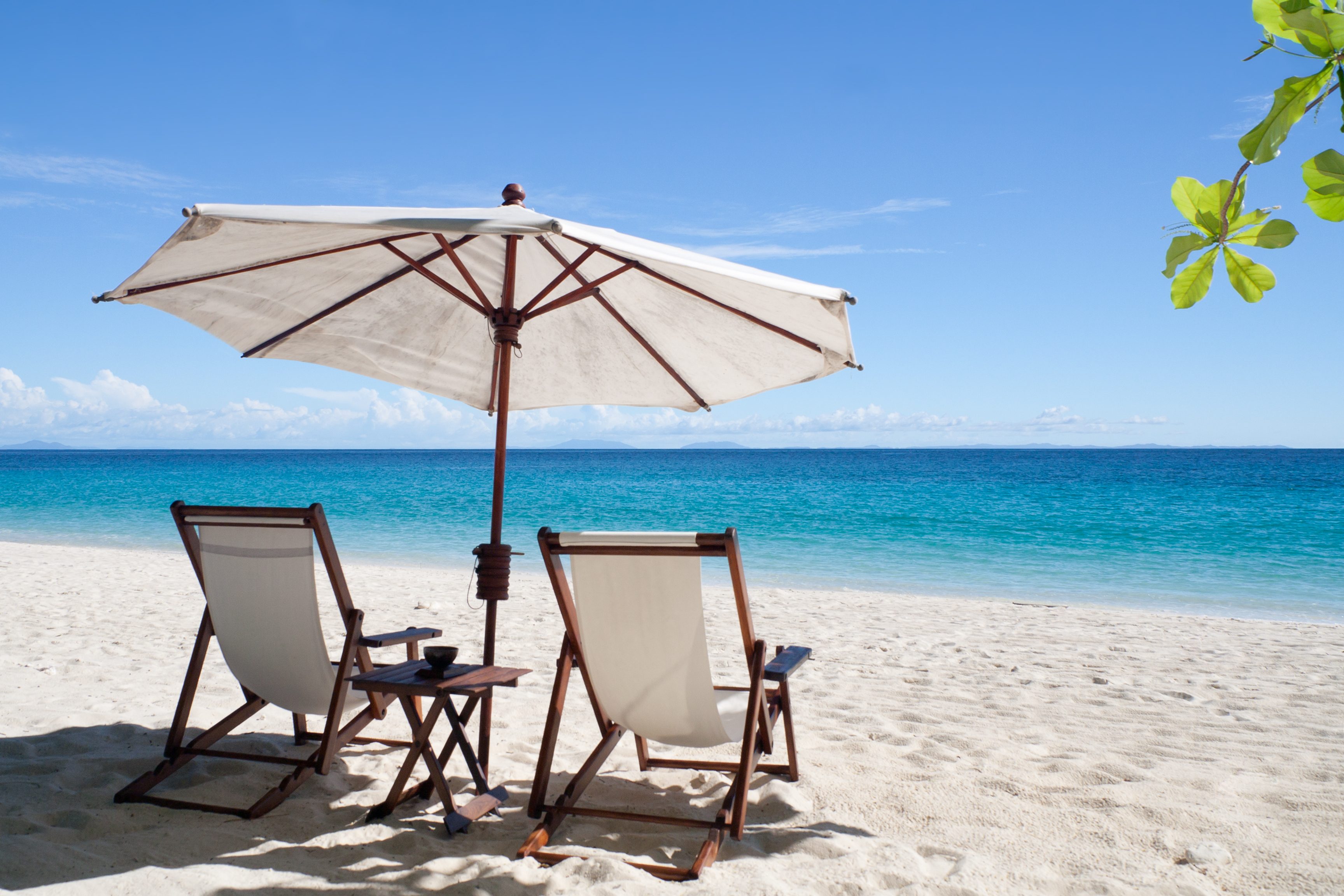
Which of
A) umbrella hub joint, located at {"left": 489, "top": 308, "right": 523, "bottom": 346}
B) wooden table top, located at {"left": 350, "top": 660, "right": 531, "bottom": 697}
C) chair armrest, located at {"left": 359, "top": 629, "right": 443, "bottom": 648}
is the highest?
umbrella hub joint, located at {"left": 489, "top": 308, "right": 523, "bottom": 346}

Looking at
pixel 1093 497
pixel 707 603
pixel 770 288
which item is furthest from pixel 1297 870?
pixel 1093 497

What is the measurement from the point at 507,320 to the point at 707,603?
5.59m

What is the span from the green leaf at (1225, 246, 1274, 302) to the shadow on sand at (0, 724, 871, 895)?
2.01 meters

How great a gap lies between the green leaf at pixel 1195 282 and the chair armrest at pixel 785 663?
1805 mm

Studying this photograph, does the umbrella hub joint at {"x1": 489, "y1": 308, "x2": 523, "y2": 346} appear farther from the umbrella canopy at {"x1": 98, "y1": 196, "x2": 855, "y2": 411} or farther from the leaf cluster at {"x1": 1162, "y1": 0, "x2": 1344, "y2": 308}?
the leaf cluster at {"x1": 1162, "y1": 0, "x2": 1344, "y2": 308}

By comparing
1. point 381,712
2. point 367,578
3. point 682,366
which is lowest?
point 367,578

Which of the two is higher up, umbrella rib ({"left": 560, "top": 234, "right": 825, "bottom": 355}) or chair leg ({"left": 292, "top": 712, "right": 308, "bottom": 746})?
umbrella rib ({"left": 560, "top": 234, "right": 825, "bottom": 355})

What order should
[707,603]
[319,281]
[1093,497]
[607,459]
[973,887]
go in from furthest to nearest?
[607,459] → [1093,497] → [707,603] → [319,281] → [973,887]

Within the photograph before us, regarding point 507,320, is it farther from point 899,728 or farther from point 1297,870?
point 1297,870

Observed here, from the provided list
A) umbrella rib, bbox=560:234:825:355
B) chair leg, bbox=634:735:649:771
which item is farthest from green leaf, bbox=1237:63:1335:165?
chair leg, bbox=634:735:649:771

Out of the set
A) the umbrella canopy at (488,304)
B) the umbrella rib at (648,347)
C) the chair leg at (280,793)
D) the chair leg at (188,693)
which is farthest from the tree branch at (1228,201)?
the chair leg at (188,693)

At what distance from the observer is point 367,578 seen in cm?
991

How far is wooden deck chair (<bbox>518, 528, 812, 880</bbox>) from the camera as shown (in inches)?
97.2

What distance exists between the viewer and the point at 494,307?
11.2 ft
